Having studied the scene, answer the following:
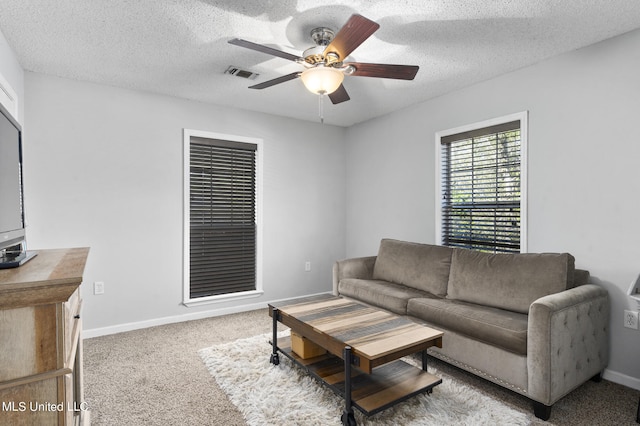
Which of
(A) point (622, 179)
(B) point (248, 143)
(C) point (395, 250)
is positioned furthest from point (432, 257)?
(B) point (248, 143)

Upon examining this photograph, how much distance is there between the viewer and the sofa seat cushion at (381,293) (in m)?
3.05

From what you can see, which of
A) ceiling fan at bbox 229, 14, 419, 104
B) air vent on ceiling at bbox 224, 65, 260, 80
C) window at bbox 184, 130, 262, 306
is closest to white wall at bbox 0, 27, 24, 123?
window at bbox 184, 130, 262, 306

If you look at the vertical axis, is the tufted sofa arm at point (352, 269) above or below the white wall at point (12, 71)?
below

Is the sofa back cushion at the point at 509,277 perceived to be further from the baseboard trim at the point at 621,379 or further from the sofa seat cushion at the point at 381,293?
the baseboard trim at the point at 621,379

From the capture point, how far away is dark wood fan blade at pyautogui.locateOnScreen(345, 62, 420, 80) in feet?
7.40

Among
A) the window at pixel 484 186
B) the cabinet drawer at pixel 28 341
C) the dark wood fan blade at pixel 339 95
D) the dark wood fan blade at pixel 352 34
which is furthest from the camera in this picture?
the window at pixel 484 186

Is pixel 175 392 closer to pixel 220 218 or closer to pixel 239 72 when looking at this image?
pixel 220 218

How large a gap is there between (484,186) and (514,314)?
1371mm

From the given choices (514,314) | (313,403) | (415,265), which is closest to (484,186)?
(415,265)

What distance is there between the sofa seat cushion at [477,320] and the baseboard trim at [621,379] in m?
0.79

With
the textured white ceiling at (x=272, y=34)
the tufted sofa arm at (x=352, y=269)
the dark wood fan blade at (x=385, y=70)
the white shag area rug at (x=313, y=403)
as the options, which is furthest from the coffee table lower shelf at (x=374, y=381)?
the textured white ceiling at (x=272, y=34)

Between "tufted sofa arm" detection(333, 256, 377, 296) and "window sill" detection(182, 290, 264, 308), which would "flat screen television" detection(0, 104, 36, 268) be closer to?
"window sill" detection(182, 290, 264, 308)

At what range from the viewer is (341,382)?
7.17 ft

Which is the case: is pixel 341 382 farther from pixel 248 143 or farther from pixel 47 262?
pixel 248 143
